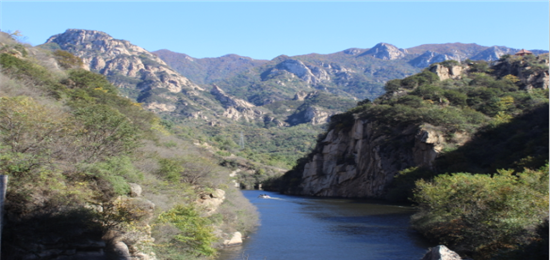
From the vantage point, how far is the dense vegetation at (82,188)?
44.0 ft

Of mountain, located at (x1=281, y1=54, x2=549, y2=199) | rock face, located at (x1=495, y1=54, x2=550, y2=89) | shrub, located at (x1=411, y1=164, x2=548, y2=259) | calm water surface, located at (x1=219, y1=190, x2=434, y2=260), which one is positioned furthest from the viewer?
rock face, located at (x1=495, y1=54, x2=550, y2=89)

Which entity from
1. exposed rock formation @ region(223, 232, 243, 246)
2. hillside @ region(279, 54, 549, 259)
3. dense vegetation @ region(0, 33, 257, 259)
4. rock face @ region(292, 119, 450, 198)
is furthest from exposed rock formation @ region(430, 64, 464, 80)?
exposed rock formation @ region(223, 232, 243, 246)

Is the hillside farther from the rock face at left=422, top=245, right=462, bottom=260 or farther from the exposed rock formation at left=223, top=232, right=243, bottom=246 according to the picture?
the exposed rock formation at left=223, top=232, right=243, bottom=246

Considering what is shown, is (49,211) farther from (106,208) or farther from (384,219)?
(384,219)

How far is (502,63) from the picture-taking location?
9169 cm

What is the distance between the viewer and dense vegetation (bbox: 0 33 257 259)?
44.0ft

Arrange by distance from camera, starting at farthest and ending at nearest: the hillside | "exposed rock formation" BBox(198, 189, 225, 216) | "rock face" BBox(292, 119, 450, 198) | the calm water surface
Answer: "rock face" BBox(292, 119, 450, 198) → "exposed rock formation" BBox(198, 189, 225, 216) → the calm water surface → the hillside

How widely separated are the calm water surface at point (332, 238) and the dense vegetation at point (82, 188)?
286 centimetres

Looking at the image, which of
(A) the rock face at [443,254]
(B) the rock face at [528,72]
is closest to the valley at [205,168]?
(B) the rock face at [528,72]

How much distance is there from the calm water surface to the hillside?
240 cm

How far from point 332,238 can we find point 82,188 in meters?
17.9

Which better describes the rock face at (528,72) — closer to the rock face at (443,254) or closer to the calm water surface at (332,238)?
the calm water surface at (332,238)

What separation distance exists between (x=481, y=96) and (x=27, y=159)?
71.5 meters

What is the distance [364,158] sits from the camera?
218 ft
